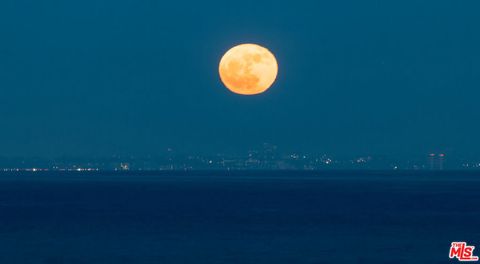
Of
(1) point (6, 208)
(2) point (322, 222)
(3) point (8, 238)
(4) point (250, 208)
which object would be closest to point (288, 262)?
(3) point (8, 238)

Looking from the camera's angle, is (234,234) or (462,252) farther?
(234,234)

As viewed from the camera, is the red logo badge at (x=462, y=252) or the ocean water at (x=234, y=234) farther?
the ocean water at (x=234, y=234)

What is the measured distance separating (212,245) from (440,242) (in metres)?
19.6

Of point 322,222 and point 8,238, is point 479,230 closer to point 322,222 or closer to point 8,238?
point 322,222

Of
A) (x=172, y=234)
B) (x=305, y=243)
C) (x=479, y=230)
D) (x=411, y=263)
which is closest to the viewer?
(x=411, y=263)

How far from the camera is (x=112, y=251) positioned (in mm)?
74938

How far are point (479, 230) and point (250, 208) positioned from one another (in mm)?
46151

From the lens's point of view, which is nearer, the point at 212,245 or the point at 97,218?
the point at 212,245

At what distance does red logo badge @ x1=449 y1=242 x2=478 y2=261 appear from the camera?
66669 millimetres

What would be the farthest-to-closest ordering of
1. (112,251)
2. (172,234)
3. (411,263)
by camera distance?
(172,234) < (112,251) < (411,263)

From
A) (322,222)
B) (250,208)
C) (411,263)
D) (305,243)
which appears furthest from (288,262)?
(250,208)

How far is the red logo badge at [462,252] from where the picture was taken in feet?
219

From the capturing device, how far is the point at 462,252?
70.2 metres

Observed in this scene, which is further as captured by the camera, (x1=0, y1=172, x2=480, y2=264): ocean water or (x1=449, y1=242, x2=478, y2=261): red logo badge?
(x1=0, y1=172, x2=480, y2=264): ocean water
